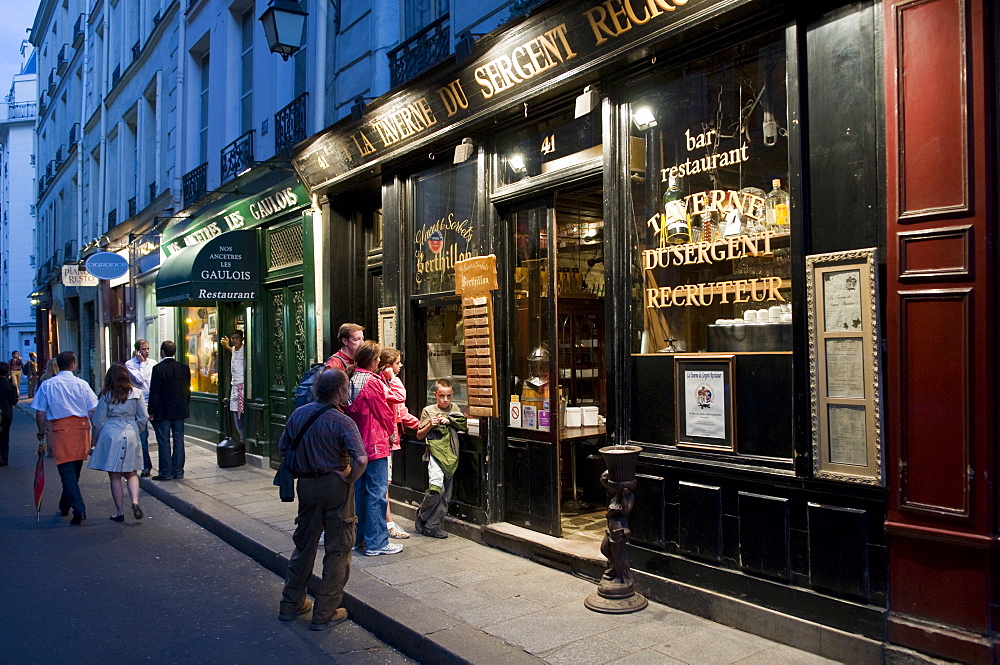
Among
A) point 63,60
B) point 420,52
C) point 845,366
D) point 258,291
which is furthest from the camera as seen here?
point 63,60

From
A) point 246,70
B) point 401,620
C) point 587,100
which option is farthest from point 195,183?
point 401,620

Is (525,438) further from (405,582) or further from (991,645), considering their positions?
(991,645)

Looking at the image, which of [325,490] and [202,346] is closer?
[325,490]

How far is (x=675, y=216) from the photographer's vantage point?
18.0ft

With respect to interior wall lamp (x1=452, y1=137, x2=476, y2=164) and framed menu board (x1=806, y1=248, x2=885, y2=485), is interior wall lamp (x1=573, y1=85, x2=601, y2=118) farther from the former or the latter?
framed menu board (x1=806, y1=248, x2=885, y2=485)

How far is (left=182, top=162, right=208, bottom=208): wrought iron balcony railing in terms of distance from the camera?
46.2ft

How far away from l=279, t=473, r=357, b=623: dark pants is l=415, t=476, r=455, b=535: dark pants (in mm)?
2029

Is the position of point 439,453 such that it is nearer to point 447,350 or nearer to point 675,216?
point 447,350

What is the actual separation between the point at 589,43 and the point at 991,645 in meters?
4.38

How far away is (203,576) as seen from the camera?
651cm

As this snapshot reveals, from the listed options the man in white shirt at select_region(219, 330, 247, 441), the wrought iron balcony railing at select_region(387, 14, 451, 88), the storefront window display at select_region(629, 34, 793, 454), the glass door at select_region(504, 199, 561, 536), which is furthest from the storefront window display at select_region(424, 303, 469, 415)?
the man in white shirt at select_region(219, 330, 247, 441)

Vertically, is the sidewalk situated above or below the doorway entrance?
below

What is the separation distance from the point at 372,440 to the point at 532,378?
1457 millimetres

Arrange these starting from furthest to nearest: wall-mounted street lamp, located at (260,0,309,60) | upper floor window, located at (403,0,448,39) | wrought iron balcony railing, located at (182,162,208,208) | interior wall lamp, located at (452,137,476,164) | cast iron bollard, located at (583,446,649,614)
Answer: wrought iron balcony railing, located at (182,162,208,208)
wall-mounted street lamp, located at (260,0,309,60)
upper floor window, located at (403,0,448,39)
interior wall lamp, located at (452,137,476,164)
cast iron bollard, located at (583,446,649,614)
